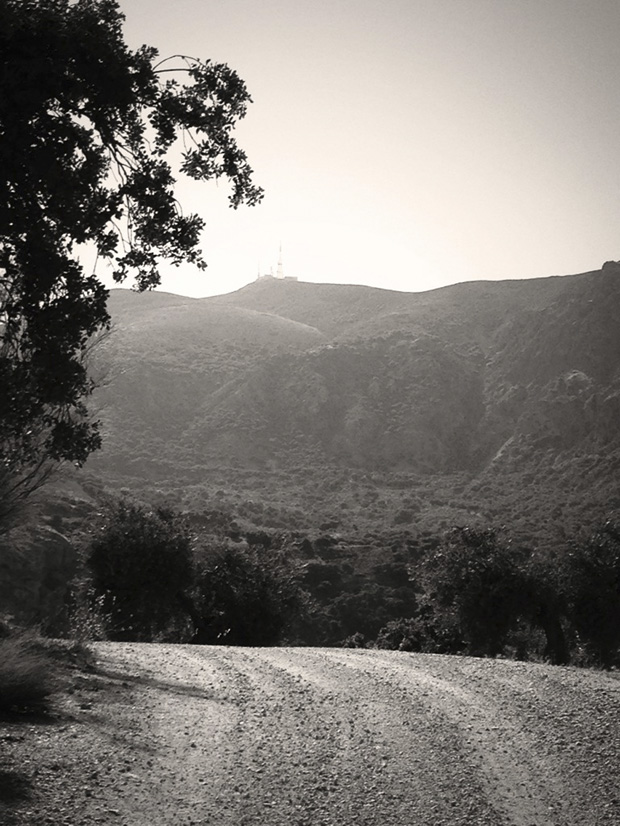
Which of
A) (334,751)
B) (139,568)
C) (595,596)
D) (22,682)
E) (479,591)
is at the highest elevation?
(22,682)

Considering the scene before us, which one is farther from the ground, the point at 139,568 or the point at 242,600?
the point at 139,568

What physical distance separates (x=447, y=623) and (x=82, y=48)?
19336 millimetres

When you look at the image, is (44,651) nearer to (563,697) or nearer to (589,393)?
(563,697)

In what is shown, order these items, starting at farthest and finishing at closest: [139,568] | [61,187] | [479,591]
Result: [139,568]
[479,591]
[61,187]

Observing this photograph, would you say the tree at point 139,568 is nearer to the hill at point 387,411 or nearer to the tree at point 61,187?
the tree at point 61,187

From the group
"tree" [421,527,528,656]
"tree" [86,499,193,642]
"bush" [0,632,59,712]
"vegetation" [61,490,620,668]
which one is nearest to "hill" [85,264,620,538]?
"vegetation" [61,490,620,668]

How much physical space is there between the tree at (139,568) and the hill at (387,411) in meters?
28.1

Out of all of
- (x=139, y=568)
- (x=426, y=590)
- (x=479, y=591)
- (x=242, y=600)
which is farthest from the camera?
(x=426, y=590)

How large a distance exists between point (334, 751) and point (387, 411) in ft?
232

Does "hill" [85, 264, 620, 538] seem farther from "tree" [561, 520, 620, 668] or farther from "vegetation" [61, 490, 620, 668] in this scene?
"tree" [561, 520, 620, 668]

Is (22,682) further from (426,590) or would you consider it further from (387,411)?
(387,411)

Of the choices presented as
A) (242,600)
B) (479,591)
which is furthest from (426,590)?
(242,600)

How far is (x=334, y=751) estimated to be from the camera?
7898 millimetres

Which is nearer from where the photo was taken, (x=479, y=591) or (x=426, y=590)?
(x=479, y=591)
